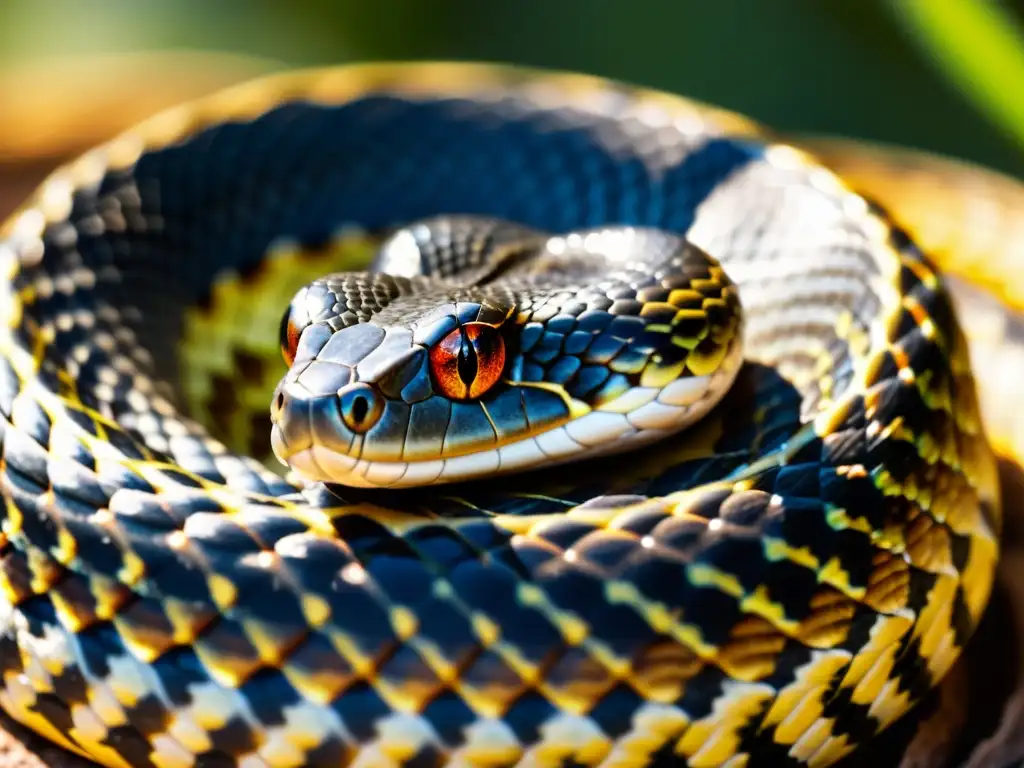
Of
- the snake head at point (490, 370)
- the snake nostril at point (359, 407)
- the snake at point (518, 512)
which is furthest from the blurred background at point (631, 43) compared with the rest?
the snake nostril at point (359, 407)

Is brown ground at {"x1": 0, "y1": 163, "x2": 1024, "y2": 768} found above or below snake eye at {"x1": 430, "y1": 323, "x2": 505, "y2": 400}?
below

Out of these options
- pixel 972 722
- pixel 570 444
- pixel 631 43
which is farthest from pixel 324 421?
pixel 631 43

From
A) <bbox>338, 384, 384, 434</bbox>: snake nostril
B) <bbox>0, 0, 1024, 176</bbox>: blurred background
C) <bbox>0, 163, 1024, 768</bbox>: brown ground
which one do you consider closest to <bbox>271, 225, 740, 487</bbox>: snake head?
<bbox>338, 384, 384, 434</bbox>: snake nostril

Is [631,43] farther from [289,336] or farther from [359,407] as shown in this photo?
[359,407]

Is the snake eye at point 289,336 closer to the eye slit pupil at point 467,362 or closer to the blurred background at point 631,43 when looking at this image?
the eye slit pupil at point 467,362

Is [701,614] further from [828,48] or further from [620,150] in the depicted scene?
[828,48]

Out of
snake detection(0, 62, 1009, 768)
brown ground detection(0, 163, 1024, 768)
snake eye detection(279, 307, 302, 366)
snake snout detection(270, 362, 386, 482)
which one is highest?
snake eye detection(279, 307, 302, 366)

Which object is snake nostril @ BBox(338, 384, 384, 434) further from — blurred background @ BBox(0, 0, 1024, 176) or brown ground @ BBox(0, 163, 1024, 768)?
blurred background @ BBox(0, 0, 1024, 176)
